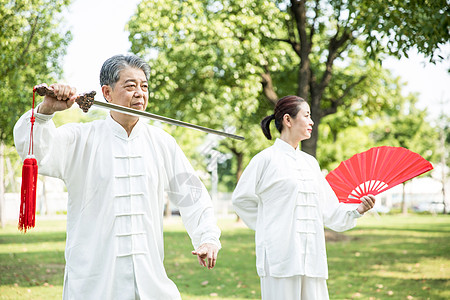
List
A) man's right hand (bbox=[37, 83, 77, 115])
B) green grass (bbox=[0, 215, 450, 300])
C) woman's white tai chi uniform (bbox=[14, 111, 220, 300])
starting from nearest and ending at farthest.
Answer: man's right hand (bbox=[37, 83, 77, 115]) < woman's white tai chi uniform (bbox=[14, 111, 220, 300]) < green grass (bbox=[0, 215, 450, 300])

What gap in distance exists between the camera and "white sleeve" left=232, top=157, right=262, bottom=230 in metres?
4.48

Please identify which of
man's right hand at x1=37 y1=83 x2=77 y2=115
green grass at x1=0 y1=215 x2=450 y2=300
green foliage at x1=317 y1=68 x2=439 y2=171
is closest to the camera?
man's right hand at x1=37 y1=83 x2=77 y2=115

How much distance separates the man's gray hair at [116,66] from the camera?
2.86 m

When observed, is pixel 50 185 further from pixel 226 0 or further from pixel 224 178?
pixel 226 0

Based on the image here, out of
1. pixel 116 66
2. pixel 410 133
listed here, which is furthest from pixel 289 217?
pixel 410 133

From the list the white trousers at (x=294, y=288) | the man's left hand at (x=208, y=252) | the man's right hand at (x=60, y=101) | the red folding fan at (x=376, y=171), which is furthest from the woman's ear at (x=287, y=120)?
the man's right hand at (x=60, y=101)

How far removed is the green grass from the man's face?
5306 millimetres

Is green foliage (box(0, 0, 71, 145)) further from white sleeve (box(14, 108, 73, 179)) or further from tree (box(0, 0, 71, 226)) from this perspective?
white sleeve (box(14, 108, 73, 179))

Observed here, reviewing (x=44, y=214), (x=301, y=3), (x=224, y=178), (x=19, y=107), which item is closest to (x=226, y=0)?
(x=301, y=3)

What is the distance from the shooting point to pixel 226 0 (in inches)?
512

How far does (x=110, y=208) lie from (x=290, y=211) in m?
1.92

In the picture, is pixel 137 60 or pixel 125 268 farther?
pixel 137 60

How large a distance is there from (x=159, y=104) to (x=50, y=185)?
81.6ft

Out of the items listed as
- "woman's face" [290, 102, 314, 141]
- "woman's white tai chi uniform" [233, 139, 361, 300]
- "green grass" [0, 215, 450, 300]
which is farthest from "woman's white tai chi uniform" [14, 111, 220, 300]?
"green grass" [0, 215, 450, 300]
